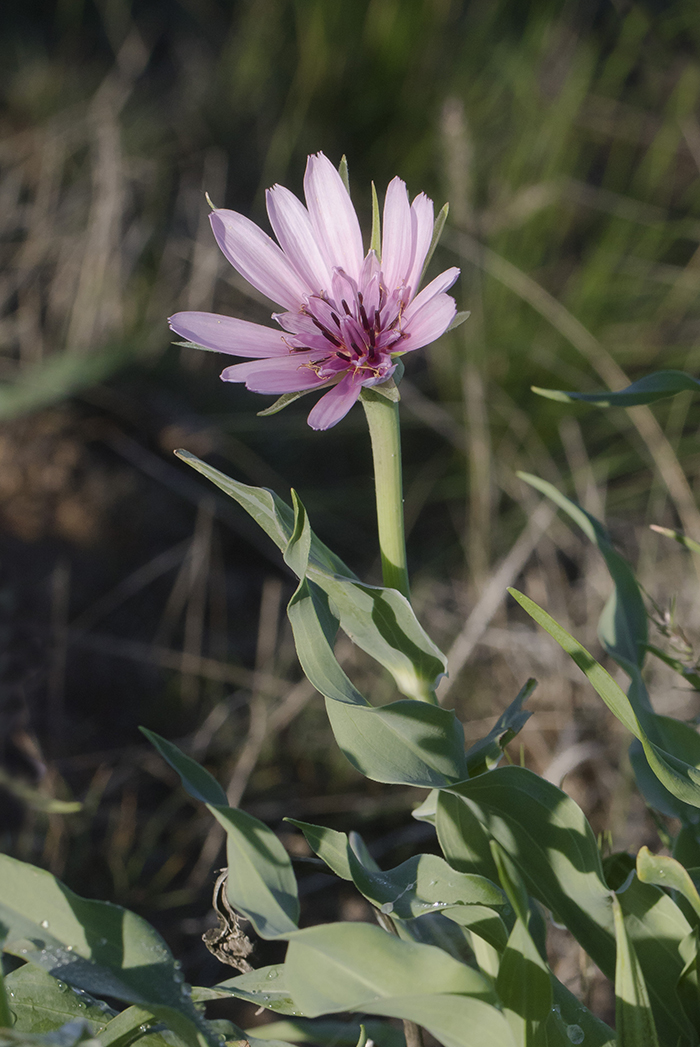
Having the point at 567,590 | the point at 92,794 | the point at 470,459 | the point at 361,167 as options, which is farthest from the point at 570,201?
the point at 92,794

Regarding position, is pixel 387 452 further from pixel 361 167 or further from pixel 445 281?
pixel 361 167

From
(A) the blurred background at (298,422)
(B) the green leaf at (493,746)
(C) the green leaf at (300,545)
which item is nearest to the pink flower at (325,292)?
(C) the green leaf at (300,545)

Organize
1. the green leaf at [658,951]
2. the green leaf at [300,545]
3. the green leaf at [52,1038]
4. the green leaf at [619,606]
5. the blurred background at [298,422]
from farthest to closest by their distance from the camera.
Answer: the blurred background at [298,422] → the green leaf at [619,606] → the green leaf at [658,951] → the green leaf at [300,545] → the green leaf at [52,1038]

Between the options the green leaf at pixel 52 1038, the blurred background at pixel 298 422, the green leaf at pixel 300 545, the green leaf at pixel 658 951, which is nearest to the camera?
the green leaf at pixel 52 1038

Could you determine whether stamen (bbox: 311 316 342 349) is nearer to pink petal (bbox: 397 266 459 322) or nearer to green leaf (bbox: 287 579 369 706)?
pink petal (bbox: 397 266 459 322)

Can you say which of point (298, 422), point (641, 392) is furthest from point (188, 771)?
point (298, 422)

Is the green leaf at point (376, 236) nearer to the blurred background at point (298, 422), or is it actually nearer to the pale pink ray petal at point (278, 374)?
the pale pink ray petal at point (278, 374)
